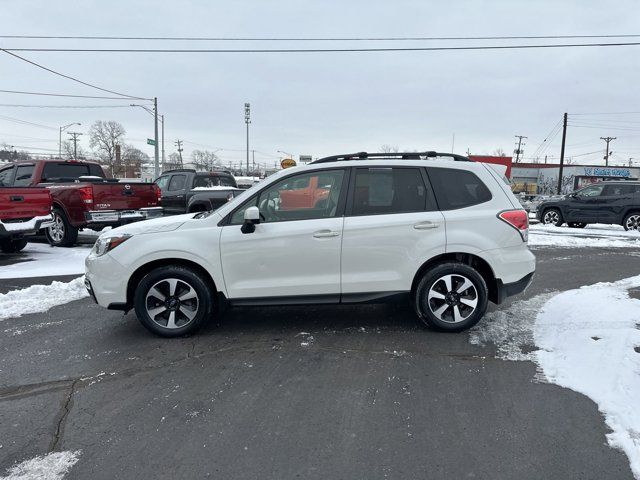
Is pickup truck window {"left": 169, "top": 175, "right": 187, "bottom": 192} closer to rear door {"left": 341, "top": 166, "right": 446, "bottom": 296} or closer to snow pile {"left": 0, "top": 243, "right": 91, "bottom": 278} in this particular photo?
snow pile {"left": 0, "top": 243, "right": 91, "bottom": 278}

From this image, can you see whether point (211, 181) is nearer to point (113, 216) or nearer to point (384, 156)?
point (113, 216)

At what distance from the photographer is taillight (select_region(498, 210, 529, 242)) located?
4742 mm

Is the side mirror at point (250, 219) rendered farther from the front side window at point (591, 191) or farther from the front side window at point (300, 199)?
the front side window at point (591, 191)


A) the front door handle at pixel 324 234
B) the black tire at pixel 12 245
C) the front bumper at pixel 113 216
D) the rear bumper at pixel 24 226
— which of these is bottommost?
the black tire at pixel 12 245

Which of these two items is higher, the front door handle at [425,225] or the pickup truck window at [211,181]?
the pickup truck window at [211,181]

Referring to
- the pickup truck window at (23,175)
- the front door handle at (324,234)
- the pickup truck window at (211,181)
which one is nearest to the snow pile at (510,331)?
the front door handle at (324,234)

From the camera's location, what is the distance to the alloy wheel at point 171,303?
182 inches

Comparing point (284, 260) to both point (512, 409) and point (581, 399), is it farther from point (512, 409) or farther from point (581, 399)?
point (581, 399)

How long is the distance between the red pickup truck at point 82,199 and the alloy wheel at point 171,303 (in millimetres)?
6542

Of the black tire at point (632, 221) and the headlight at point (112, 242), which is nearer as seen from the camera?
the headlight at point (112, 242)

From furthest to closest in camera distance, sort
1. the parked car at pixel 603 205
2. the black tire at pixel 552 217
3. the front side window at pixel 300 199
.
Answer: the black tire at pixel 552 217, the parked car at pixel 603 205, the front side window at pixel 300 199

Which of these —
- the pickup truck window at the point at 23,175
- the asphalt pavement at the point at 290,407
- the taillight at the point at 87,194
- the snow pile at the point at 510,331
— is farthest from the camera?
the pickup truck window at the point at 23,175

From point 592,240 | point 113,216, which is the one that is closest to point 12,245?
point 113,216

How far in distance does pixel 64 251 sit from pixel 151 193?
2.40 m
